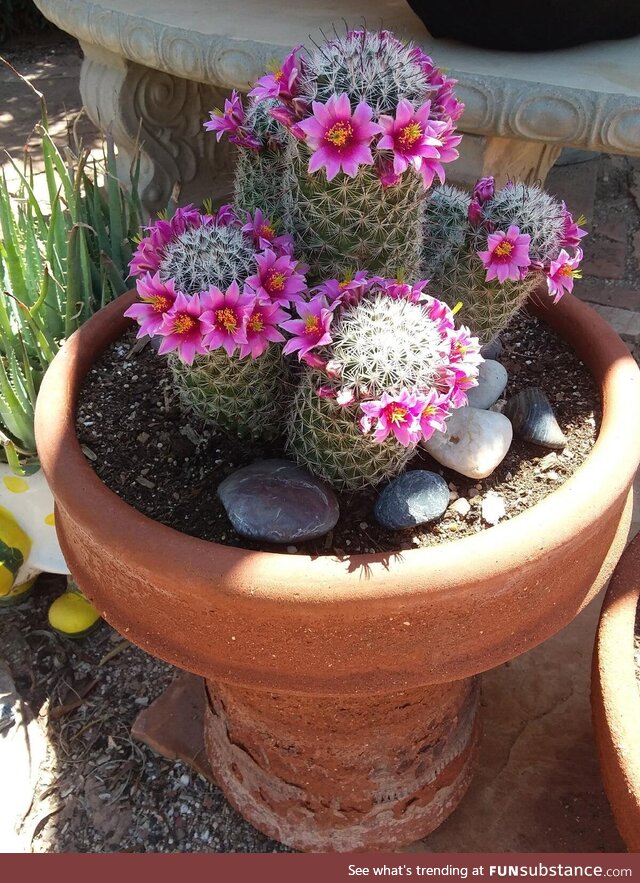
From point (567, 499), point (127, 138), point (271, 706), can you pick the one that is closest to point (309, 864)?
point (271, 706)

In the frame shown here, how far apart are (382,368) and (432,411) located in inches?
2.6

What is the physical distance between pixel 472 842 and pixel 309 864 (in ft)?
0.93

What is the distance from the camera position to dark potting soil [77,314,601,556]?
92 cm

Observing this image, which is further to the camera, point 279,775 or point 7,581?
point 7,581

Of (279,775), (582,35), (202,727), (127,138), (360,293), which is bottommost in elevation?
(202,727)

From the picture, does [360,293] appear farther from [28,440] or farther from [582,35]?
[582,35]

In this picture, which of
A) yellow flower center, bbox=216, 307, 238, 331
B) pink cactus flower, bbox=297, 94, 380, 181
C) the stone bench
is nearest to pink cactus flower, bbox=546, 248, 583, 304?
pink cactus flower, bbox=297, 94, 380, 181

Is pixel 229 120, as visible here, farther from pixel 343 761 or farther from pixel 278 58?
pixel 343 761

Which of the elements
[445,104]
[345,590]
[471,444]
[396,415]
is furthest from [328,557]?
[445,104]

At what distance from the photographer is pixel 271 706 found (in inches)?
41.3

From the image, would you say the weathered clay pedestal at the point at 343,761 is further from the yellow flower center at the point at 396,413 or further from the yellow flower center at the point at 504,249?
the yellow flower center at the point at 504,249

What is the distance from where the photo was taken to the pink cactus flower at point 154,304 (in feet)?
2.58

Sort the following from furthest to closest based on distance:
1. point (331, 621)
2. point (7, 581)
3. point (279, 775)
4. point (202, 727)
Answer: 1. point (7, 581)
2. point (202, 727)
3. point (279, 775)
4. point (331, 621)

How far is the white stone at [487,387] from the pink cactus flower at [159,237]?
0.43 m
